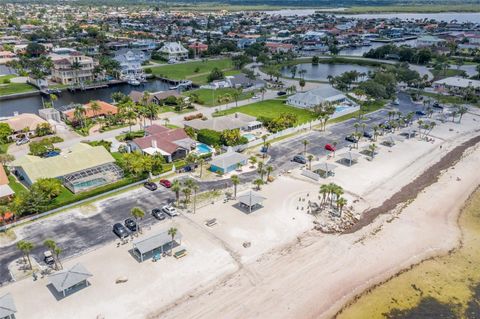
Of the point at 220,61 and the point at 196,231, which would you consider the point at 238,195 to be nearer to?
the point at 196,231

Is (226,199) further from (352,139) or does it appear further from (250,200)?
(352,139)

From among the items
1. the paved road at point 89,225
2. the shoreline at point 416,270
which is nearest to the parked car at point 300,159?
the paved road at point 89,225

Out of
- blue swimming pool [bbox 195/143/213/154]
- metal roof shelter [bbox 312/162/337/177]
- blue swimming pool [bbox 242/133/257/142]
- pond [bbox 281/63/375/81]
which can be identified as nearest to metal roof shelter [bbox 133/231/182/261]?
metal roof shelter [bbox 312/162/337/177]

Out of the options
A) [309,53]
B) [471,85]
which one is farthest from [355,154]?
[309,53]

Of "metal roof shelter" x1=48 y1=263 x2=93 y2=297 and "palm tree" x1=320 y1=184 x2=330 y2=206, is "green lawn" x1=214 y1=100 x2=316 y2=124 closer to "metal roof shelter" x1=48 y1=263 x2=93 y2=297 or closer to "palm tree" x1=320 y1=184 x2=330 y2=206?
"palm tree" x1=320 y1=184 x2=330 y2=206

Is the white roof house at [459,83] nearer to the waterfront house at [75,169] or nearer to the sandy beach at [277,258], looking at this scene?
the sandy beach at [277,258]
